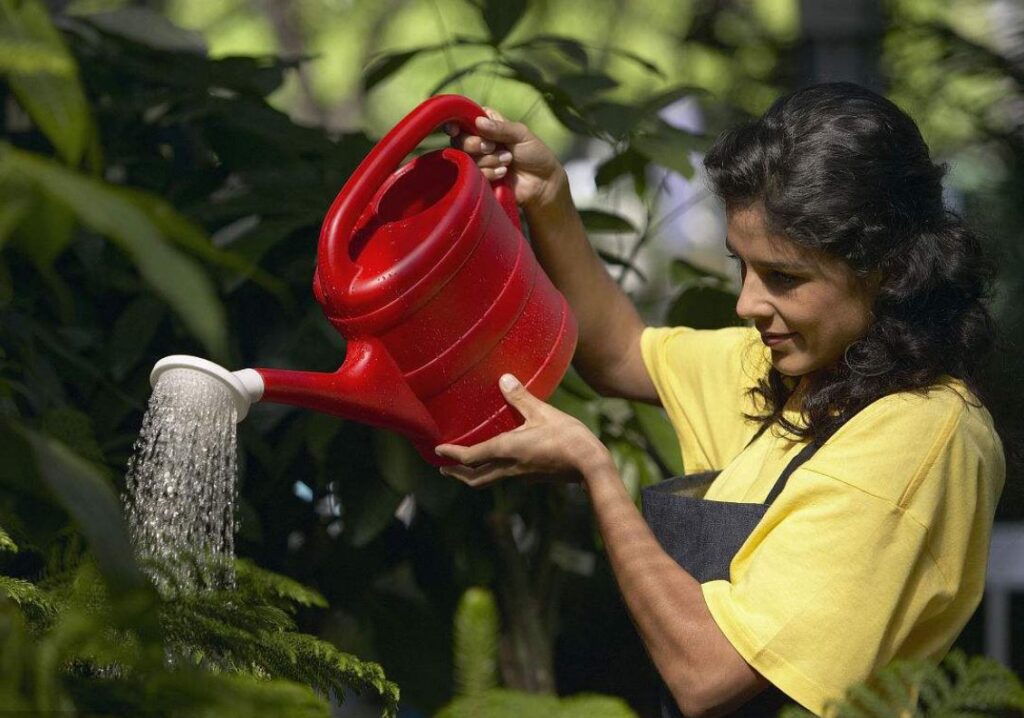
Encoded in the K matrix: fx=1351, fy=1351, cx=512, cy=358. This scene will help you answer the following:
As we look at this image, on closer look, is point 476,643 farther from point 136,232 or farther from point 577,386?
point 577,386

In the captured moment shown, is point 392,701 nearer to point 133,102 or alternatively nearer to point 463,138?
point 463,138

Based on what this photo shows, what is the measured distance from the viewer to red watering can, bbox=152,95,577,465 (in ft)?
3.93

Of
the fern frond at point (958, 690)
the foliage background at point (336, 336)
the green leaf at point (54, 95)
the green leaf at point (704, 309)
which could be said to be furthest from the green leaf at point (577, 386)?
the green leaf at point (54, 95)

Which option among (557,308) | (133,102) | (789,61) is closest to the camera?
(557,308)

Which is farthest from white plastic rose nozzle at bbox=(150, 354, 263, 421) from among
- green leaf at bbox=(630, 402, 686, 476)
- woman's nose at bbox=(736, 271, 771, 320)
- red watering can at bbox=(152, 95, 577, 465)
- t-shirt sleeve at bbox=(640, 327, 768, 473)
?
green leaf at bbox=(630, 402, 686, 476)

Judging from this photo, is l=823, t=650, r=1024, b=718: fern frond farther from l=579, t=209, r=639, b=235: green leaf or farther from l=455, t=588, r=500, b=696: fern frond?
l=579, t=209, r=639, b=235: green leaf

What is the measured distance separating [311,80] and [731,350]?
5.31m

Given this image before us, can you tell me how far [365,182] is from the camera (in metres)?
1.23

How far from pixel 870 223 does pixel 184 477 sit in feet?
2.12

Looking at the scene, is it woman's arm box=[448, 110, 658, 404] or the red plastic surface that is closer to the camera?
the red plastic surface

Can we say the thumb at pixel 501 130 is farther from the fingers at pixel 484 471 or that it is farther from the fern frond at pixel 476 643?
the fern frond at pixel 476 643

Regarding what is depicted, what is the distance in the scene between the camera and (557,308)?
1.37 metres

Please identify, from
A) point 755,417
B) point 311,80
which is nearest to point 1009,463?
point 755,417

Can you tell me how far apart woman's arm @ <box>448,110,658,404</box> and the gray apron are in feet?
1.04
